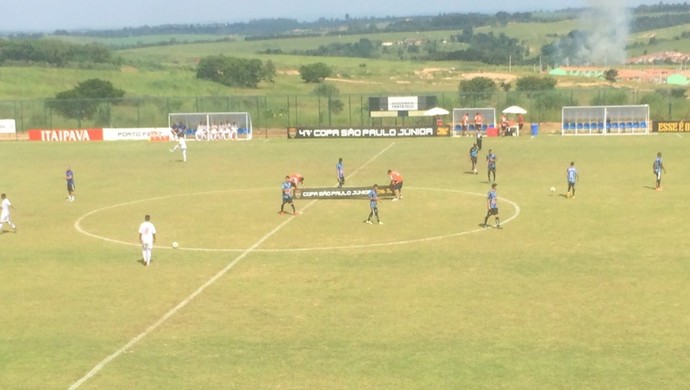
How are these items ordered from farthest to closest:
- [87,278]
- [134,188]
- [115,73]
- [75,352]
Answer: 1. [115,73]
2. [134,188]
3. [87,278]
4. [75,352]

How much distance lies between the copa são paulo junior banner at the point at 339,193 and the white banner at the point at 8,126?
164 ft

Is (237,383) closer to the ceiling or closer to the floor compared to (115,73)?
closer to the floor

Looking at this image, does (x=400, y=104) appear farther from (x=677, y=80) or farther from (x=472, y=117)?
(x=677, y=80)

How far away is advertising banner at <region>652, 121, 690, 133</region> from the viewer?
7538cm

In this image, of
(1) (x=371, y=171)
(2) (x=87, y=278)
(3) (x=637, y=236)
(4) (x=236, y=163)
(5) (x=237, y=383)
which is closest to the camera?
(5) (x=237, y=383)

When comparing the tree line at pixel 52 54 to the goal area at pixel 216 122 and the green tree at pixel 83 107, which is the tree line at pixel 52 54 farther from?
the goal area at pixel 216 122

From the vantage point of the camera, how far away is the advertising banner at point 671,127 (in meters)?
75.4

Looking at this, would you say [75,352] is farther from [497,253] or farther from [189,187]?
[189,187]

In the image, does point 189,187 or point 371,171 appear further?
point 371,171

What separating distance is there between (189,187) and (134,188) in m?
A: 2.86

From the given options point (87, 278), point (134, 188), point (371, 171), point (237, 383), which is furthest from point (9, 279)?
point (371, 171)

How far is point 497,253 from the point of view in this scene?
99.6 ft

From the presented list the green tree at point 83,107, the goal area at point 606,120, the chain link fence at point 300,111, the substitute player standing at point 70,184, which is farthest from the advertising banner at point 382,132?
the substitute player standing at point 70,184

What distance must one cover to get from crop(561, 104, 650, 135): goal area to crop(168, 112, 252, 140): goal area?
26.9 metres
